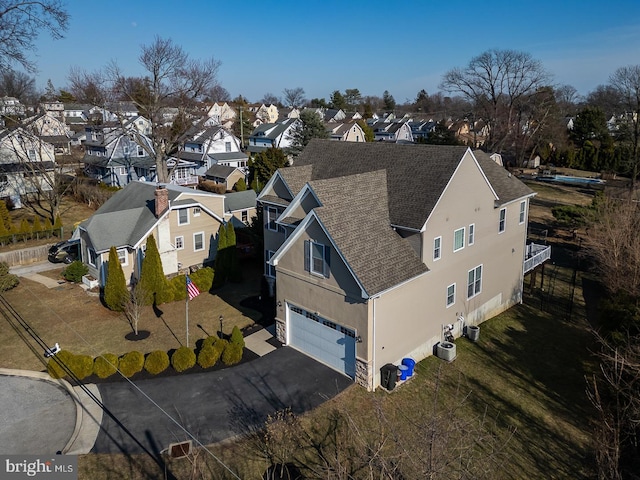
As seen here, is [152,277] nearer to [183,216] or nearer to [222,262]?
[222,262]

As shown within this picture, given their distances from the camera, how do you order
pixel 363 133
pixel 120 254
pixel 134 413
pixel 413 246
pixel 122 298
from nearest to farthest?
pixel 134 413 < pixel 413 246 < pixel 122 298 < pixel 120 254 < pixel 363 133

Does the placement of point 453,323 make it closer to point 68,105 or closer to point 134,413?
point 134,413

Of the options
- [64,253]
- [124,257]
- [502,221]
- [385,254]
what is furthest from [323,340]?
[64,253]

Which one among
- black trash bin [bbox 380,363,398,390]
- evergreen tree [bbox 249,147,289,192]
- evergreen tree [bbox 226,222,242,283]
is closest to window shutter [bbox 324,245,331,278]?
black trash bin [bbox 380,363,398,390]

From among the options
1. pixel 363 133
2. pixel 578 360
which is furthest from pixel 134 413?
pixel 363 133

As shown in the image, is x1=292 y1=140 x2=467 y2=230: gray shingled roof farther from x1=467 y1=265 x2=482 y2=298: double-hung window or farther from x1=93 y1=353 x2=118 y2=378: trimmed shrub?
x1=93 y1=353 x2=118 y2=378: trimmed shrub
